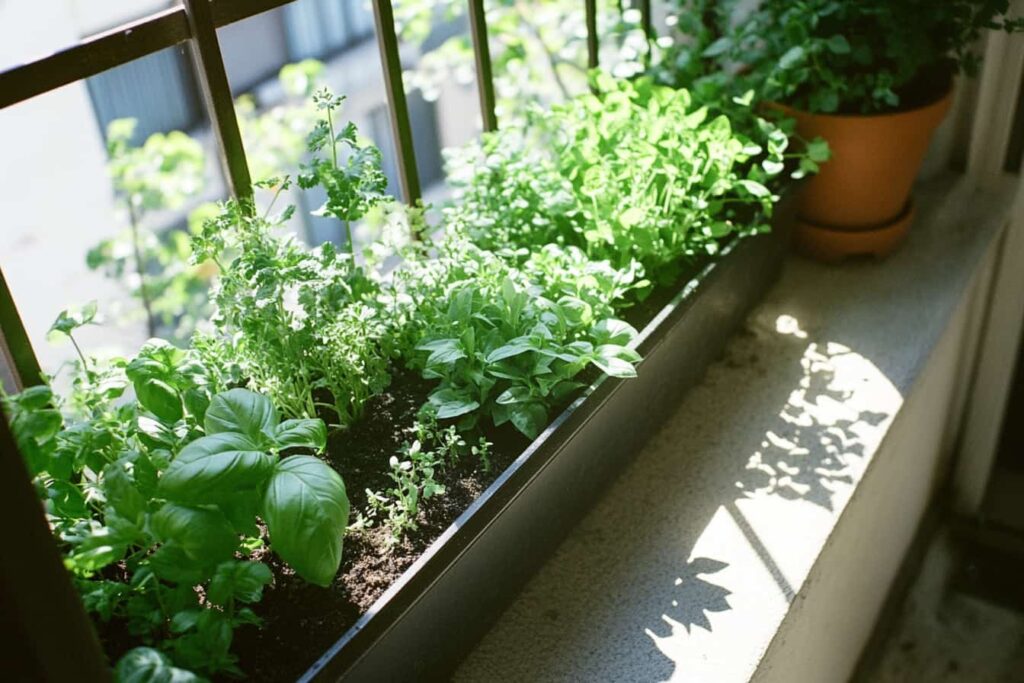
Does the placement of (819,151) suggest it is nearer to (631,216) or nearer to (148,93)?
(631,216)

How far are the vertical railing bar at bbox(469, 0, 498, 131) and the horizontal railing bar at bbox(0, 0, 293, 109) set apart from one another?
1.38 feet

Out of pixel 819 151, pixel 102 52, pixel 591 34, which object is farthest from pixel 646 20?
pixel 102 52

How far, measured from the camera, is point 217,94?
124 centimetres

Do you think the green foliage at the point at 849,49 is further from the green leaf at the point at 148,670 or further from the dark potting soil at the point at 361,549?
the green leaf at the point at 148,670

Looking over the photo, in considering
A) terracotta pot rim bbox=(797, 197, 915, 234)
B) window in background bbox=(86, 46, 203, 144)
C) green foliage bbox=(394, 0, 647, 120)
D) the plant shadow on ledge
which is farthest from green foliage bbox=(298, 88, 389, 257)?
window in background bbox=(86, 46, 203, 144)

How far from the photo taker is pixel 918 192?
84.4 inches

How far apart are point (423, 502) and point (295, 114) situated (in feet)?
6.88

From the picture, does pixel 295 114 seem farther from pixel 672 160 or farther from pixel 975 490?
pixel 975 490

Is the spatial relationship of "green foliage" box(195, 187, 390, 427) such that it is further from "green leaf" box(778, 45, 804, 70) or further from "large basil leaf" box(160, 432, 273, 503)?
"green leaf" box(778, 45, 804, 70)

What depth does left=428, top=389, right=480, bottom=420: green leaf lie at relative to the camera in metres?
1.21

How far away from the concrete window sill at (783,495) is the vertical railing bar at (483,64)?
0.57 meters

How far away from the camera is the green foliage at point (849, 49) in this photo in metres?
1.65

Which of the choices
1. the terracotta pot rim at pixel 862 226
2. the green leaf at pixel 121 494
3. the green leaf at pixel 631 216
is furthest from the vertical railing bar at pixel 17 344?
the terracotta pot rim at pixel 862 226

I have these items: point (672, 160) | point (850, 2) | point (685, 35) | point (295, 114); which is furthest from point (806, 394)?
point (295, 114)
